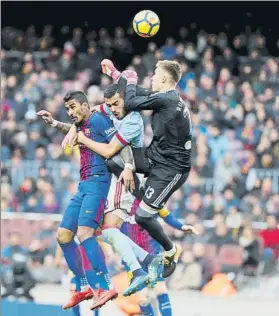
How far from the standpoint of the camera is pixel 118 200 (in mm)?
11711

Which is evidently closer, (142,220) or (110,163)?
(142,220)

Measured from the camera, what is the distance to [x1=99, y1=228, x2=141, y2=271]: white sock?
11469 mm

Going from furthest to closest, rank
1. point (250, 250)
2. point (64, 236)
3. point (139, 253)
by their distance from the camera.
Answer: point (250, 250) < point (139, 253) < point (64, 236)

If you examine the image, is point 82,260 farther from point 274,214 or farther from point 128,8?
point 128,8

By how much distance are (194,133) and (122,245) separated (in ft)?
24.4

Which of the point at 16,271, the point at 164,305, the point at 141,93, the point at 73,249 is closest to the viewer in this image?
the point at 141,93

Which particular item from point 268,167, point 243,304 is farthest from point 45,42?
point 243,304

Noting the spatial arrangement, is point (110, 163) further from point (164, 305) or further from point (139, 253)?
point (164, 305)

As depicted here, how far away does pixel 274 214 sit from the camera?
1727 centimetres

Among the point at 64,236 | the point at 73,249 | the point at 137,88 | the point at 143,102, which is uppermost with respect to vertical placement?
the point at 137,88

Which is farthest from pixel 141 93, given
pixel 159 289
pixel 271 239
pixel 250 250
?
pixel 271 239

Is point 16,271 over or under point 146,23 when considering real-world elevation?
under

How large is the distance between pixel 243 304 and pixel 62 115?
5.46 m

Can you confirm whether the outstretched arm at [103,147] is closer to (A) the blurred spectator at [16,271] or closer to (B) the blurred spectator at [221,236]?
(A) the blurred spectator at [16,271]
